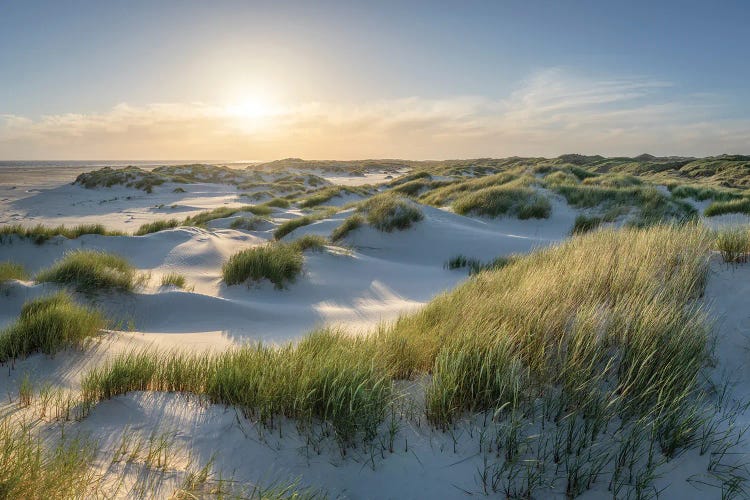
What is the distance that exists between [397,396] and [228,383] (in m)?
0.93

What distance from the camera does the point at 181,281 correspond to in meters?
5.99

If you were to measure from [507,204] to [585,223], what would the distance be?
220cm

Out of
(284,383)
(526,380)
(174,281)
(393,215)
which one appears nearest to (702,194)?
(393,215)

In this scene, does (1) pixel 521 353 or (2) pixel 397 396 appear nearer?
(2) pixel 397 396

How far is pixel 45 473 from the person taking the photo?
4.69 feet

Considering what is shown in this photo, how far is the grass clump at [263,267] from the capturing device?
20.1 feet

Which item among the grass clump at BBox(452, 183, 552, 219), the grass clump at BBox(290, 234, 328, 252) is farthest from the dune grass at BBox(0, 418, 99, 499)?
the grass clump at BBox(452, 183, 552, 219)

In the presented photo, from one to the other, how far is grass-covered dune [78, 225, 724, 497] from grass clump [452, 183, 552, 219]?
8.87 m

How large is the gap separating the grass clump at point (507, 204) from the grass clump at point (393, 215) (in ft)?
8.98

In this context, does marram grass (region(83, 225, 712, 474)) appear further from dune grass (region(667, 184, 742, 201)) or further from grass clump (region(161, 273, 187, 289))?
dune grass (region(667, 184, 742, 201))

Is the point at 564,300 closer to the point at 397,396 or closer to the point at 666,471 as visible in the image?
the point at 666,471

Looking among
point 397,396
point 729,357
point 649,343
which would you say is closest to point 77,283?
point 397,396

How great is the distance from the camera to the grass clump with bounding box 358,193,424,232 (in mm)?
9555

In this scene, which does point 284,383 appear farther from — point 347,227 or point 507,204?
point 507,204
